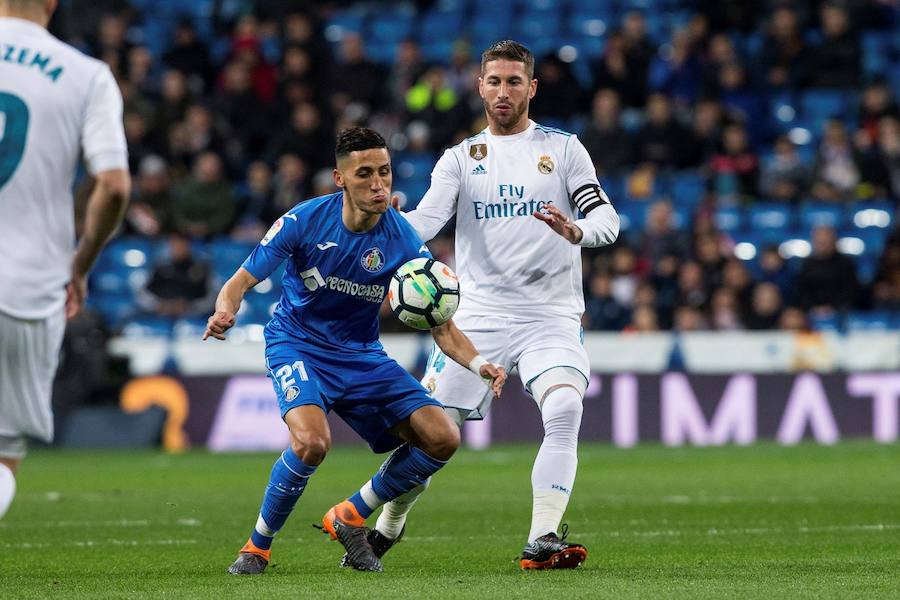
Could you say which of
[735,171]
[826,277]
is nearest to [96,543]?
[826,277]

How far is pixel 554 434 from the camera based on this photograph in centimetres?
740

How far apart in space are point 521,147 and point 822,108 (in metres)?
13.9

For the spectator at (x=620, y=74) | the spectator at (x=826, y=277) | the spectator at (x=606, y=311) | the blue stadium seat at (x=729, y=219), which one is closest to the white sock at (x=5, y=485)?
the spectator at (x=606, y=311)

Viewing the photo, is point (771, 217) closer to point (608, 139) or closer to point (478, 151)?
point (608, 139)

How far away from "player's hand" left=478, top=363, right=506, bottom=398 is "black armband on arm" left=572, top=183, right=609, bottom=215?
3.50 feet

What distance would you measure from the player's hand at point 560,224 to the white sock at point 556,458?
0.73 metres

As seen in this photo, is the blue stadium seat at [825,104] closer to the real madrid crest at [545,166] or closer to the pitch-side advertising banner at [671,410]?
the pitch-side advertising banner at [671,410]

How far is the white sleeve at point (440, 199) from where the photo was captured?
25.9ft

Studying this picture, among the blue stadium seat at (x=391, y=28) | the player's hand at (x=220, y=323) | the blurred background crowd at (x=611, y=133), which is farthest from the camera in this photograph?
the blue stadium seat at (x=391, y=28)

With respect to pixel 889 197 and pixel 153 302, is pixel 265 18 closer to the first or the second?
pixel 153 302

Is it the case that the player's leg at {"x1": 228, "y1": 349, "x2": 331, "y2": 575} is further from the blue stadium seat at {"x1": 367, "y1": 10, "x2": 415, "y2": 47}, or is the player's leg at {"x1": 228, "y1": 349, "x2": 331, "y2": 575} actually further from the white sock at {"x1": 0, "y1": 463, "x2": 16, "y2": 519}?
the blue stadium seat at {"x1": 367, "y1": 10, "x2": 415, "y2": 47}

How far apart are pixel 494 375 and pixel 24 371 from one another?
8.36ft

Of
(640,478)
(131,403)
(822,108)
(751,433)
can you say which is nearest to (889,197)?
(822,108)

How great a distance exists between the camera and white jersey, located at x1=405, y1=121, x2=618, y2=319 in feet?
25.7
